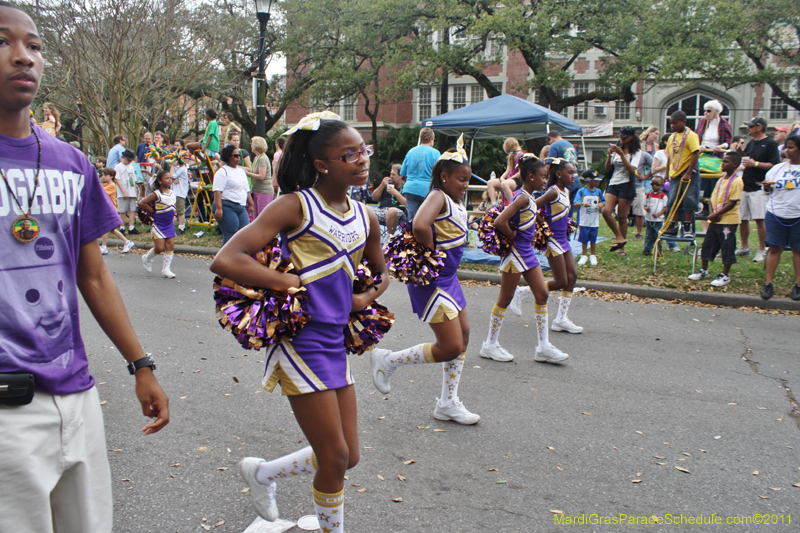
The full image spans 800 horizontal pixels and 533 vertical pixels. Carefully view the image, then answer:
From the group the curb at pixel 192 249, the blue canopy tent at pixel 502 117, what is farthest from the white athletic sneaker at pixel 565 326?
the blue canopy tent at pixel 502 117

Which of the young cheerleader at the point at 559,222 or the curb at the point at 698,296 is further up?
the young cheerleader at the point at 559,222

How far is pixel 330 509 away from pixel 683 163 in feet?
30.3

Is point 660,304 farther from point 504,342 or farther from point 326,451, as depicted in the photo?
point 326,451

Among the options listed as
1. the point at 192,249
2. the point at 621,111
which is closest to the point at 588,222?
the point at 192,249

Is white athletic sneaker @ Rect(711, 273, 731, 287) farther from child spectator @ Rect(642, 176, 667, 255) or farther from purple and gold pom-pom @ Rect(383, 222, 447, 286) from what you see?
purple and gold pom-pom @ Rect(383, 222, 447, 286)

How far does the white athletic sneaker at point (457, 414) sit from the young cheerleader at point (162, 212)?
6.66m

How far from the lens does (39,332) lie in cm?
166

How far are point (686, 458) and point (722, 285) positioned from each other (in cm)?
568

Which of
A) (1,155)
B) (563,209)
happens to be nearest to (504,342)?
(563,209)

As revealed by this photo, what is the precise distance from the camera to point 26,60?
1.67m

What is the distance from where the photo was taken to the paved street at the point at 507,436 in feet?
10.4

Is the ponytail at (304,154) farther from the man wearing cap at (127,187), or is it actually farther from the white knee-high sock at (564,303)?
the man wearing cap at (127,187)

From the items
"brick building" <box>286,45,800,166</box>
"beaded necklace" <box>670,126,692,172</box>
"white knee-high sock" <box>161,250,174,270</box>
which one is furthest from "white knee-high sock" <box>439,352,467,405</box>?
"brick building" <box>286,45,800,166</box>

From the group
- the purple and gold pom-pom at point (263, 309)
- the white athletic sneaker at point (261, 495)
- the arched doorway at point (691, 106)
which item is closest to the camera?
the purple and gold pom-pom at point (263, 309)
